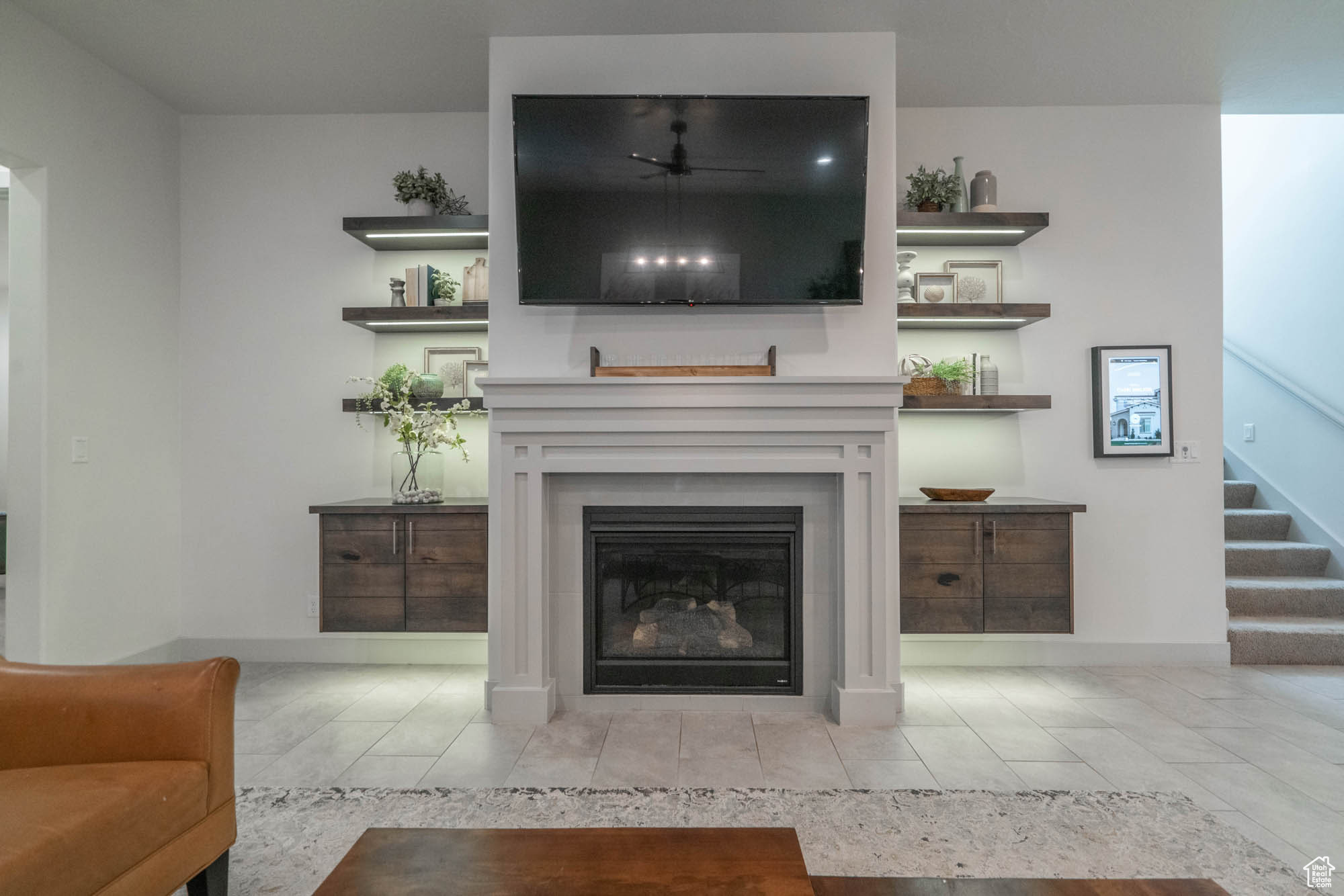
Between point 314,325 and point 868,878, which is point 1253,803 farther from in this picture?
point 314,325

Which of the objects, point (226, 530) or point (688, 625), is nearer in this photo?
point (688, 625)

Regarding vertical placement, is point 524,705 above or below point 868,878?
below

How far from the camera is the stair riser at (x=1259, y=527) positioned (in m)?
4.34

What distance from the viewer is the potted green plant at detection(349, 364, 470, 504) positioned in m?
3.50

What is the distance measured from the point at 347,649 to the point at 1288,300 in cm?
618

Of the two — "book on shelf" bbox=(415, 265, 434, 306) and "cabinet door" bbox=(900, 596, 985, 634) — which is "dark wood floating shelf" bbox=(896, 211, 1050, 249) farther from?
"book on shelf" bbox=(415, 265, 434, 306)

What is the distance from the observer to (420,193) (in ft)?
11.8

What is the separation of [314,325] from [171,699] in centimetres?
271

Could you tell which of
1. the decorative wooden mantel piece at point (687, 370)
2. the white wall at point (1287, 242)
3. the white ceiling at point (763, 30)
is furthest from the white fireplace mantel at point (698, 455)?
the white wall at point (1287, 242)


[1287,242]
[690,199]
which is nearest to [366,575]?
[690,199]

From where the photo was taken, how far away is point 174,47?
319 cm

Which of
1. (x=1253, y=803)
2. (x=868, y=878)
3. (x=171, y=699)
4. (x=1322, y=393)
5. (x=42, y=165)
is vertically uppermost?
(x=42, y=165)

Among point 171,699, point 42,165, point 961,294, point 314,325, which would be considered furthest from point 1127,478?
point 42,165

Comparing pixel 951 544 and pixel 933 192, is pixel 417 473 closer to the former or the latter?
pixel 951 544
